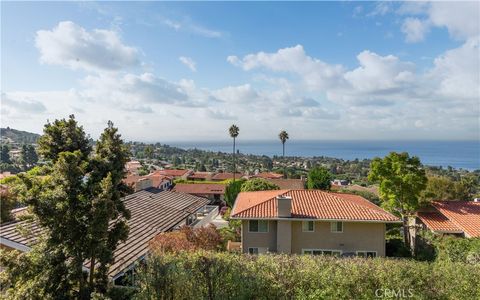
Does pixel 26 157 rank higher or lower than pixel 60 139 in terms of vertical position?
lower

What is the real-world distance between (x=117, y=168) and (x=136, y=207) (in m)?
14.0

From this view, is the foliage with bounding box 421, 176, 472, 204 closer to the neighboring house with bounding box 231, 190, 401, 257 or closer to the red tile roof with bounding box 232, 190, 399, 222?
the red tile roof with bounding box 232, 190, 399, 222

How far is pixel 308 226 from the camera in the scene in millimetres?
22016

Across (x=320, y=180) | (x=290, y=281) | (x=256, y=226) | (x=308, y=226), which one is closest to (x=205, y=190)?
(x=320, y=180)

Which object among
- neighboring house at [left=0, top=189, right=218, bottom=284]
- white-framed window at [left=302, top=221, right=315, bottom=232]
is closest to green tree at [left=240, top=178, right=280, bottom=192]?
neighboring house at [left=0, top=189, right=218, bottom=284]

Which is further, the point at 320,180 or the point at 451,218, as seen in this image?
the point at 320,180

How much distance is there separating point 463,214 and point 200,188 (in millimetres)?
44755

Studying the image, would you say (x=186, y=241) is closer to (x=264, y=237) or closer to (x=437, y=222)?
(x=264, y=237)

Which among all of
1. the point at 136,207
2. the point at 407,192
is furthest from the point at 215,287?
the point at 407,192

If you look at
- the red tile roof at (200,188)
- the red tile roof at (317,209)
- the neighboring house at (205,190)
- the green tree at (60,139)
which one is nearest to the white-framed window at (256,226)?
the red tile roof at (317,209)

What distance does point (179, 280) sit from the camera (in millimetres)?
9898

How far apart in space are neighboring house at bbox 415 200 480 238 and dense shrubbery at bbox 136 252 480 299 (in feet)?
45.7

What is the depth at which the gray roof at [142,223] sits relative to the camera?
499 inches

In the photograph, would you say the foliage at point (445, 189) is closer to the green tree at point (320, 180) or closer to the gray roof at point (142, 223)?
the green tree at point (320, 180)
